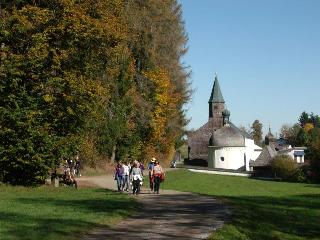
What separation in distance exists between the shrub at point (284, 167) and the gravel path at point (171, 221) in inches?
1822

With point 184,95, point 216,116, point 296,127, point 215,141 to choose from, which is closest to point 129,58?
point 184,95

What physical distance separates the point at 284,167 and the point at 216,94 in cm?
4638

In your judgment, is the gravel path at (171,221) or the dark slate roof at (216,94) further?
the dark slate roof at (216,94)

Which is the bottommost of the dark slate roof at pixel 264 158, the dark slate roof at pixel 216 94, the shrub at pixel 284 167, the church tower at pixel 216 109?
the shrub at pixel 284 167

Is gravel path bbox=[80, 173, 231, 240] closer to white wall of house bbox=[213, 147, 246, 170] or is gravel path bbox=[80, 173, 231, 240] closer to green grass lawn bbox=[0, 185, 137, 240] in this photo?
green grass lawn bbox=[0, 185, 137, 240]

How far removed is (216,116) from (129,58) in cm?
6299

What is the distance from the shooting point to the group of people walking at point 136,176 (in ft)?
86.6

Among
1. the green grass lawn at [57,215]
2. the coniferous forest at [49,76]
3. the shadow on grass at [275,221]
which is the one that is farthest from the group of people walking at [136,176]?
the shadow on grass at [275,221]

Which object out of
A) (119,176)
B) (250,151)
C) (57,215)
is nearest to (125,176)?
(119,176)

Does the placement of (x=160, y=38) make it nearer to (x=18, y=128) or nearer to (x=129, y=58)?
(x=129, y=58)

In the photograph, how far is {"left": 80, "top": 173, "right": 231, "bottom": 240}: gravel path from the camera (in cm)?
1394

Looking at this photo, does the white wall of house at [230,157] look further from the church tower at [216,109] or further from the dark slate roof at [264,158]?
the church tower at [216,109]

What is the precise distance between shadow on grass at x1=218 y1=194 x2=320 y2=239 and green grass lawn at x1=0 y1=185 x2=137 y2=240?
4073 mm

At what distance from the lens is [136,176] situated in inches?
1033
